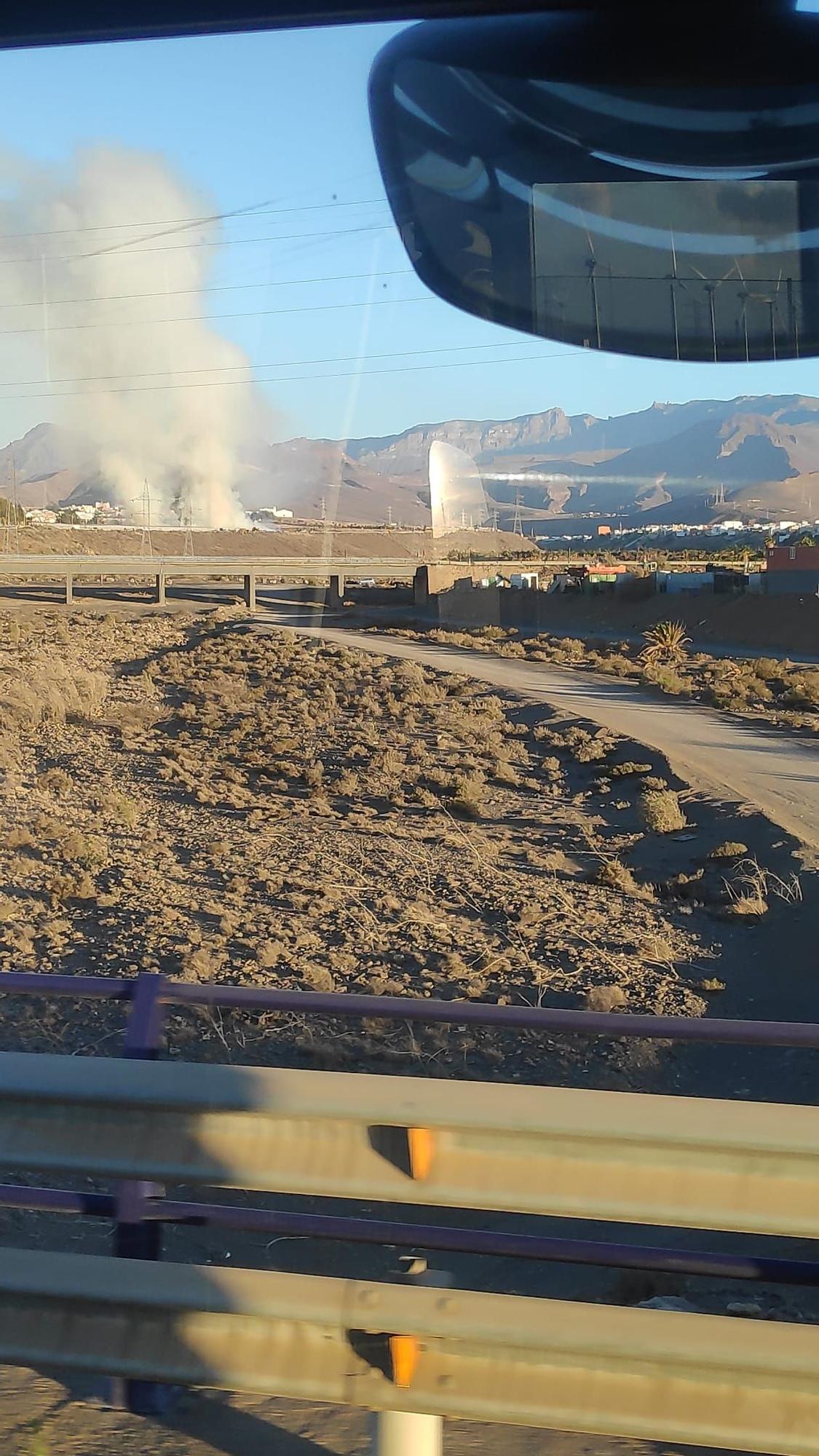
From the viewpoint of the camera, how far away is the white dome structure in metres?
4.68

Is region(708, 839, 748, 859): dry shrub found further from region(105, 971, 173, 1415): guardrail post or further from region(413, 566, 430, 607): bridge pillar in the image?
region(105, 971, 173, 1415): guardrail post

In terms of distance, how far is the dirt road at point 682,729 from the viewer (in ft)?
41.8

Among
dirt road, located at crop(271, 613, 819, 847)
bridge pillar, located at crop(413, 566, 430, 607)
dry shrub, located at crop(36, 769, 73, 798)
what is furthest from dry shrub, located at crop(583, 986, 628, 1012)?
dry shrub, located at crop(36, 769, 73, 798)

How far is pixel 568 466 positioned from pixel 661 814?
7936 mm

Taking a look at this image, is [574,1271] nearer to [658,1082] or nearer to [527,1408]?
[527,1408]

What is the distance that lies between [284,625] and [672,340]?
725 centimetres

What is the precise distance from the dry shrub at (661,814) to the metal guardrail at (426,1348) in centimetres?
1042

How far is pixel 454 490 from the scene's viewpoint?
16.3 feet

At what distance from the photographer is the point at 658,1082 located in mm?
7008

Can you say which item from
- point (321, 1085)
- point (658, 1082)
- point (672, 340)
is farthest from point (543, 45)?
point (658, 1082)

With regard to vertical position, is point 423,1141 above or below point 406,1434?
above

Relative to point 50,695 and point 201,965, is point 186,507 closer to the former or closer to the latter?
point 201,965

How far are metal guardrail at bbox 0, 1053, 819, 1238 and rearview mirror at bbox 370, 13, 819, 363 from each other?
6.83 ft

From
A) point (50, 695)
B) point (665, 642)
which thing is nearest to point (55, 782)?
point (50, 695)
